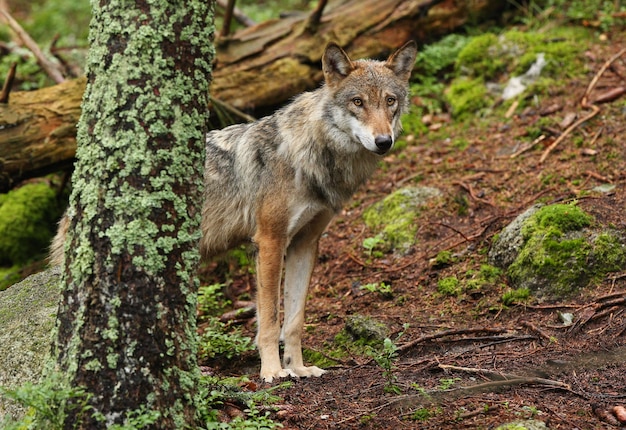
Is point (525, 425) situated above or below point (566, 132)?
above

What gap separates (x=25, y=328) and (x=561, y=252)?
4.33 meters

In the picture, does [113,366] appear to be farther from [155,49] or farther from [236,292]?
[236,292]

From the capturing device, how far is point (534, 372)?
14.7ft

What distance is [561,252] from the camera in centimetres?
586

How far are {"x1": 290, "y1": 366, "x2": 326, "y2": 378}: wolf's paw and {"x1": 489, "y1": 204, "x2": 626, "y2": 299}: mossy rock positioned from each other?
1981 millimetres

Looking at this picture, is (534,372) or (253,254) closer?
(534,372)

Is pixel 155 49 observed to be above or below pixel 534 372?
above

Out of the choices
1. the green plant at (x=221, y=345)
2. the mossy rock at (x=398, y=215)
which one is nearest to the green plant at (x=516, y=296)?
the mossy rock at (x=398, y=215)

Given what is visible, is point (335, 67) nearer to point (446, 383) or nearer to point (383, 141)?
point (383, 141)

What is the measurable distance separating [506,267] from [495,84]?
414cm

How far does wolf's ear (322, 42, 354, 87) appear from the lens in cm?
564

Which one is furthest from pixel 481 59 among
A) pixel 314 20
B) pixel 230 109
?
pixel 230 109

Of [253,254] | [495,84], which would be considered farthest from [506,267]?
[495,84]

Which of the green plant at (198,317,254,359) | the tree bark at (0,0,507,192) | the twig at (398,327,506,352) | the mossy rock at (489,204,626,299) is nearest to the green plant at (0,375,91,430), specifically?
the green plant at (198,317,254,359)
